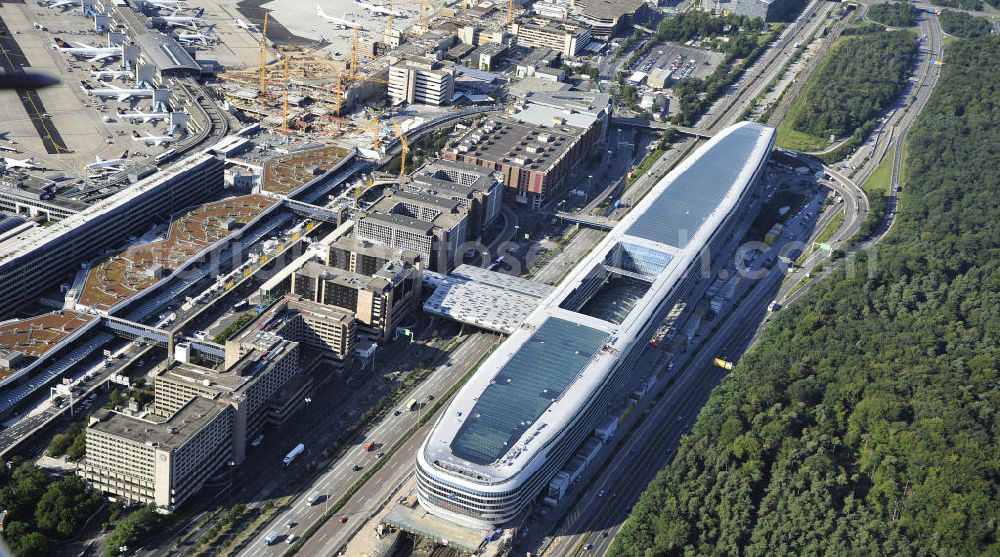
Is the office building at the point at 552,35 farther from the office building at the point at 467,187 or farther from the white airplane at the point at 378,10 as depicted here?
the office building at the point at 467,187

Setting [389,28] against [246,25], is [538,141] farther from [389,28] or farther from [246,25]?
[246,25]

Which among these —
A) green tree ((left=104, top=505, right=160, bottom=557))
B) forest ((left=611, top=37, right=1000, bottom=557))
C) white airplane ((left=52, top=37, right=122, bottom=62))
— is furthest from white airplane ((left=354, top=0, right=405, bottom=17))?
green tree ((left=104, top=505, right=160, bottom=557))

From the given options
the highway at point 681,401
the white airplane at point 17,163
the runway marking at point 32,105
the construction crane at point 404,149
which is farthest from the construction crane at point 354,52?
the highway at point 681,401

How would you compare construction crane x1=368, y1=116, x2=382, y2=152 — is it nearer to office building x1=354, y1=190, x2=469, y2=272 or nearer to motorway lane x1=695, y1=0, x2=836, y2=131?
office building x1=354, y1=190, x2=469, y2=272

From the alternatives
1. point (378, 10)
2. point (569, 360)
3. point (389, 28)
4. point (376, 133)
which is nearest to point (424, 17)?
point (378, 10)

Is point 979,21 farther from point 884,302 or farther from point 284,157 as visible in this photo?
point 284,157

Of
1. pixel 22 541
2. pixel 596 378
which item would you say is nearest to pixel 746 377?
pixel 596 378
